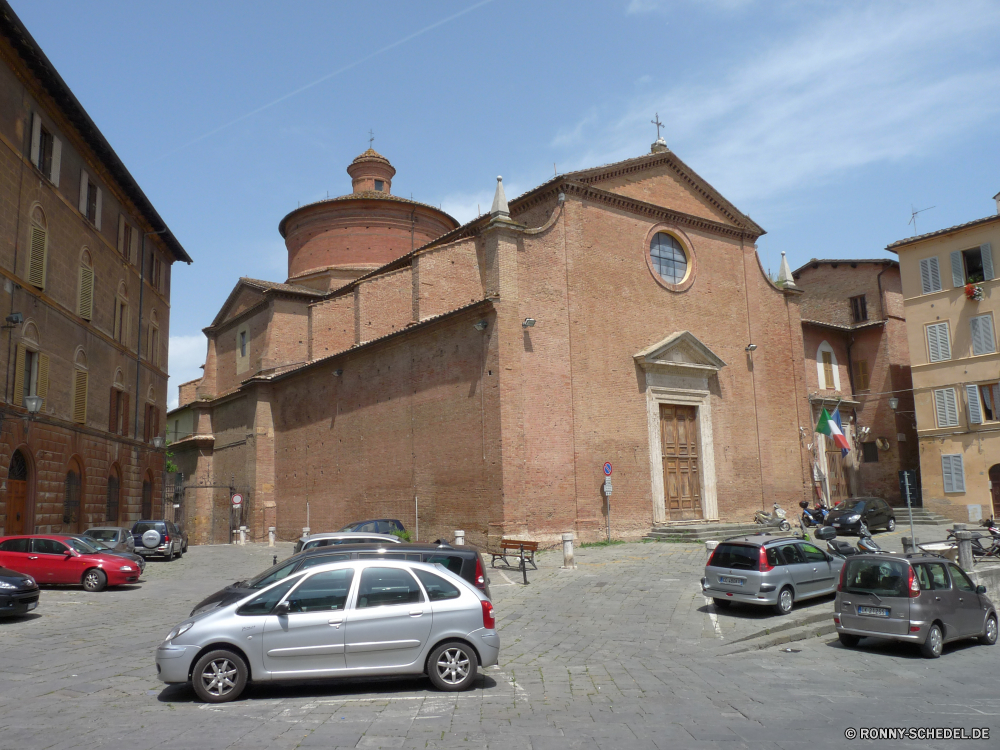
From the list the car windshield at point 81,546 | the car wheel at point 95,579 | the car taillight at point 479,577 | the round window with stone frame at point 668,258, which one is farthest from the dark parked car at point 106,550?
the round window with stone frame at point 668,258

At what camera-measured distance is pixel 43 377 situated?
20.2 meters

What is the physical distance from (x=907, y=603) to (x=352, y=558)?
749 cm

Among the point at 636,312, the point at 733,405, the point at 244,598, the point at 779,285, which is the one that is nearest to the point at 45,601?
the point at 244,598

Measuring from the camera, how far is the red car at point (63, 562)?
15.7 m

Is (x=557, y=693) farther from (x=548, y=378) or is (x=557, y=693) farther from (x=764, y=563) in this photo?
(x=548, y=378)

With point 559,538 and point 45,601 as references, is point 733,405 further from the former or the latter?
point 45,601

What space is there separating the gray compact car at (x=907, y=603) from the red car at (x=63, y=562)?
14.1 meters

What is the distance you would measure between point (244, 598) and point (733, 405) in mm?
21082

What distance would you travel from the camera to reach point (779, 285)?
28.6 meters

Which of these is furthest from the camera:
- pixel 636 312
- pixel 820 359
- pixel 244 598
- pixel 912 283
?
pixel 820 359

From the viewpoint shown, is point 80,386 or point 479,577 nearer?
point 479,577

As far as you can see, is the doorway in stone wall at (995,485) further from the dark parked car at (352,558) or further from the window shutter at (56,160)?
the window shutter at (56,160)

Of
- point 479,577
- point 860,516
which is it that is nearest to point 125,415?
point 479,577

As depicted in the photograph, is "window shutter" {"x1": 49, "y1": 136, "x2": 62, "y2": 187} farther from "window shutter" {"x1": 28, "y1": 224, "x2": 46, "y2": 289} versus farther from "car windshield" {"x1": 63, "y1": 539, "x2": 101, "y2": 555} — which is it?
"car windshield" {"x1": 63, "y1": 539, "x2": 101, "y2": 555}
